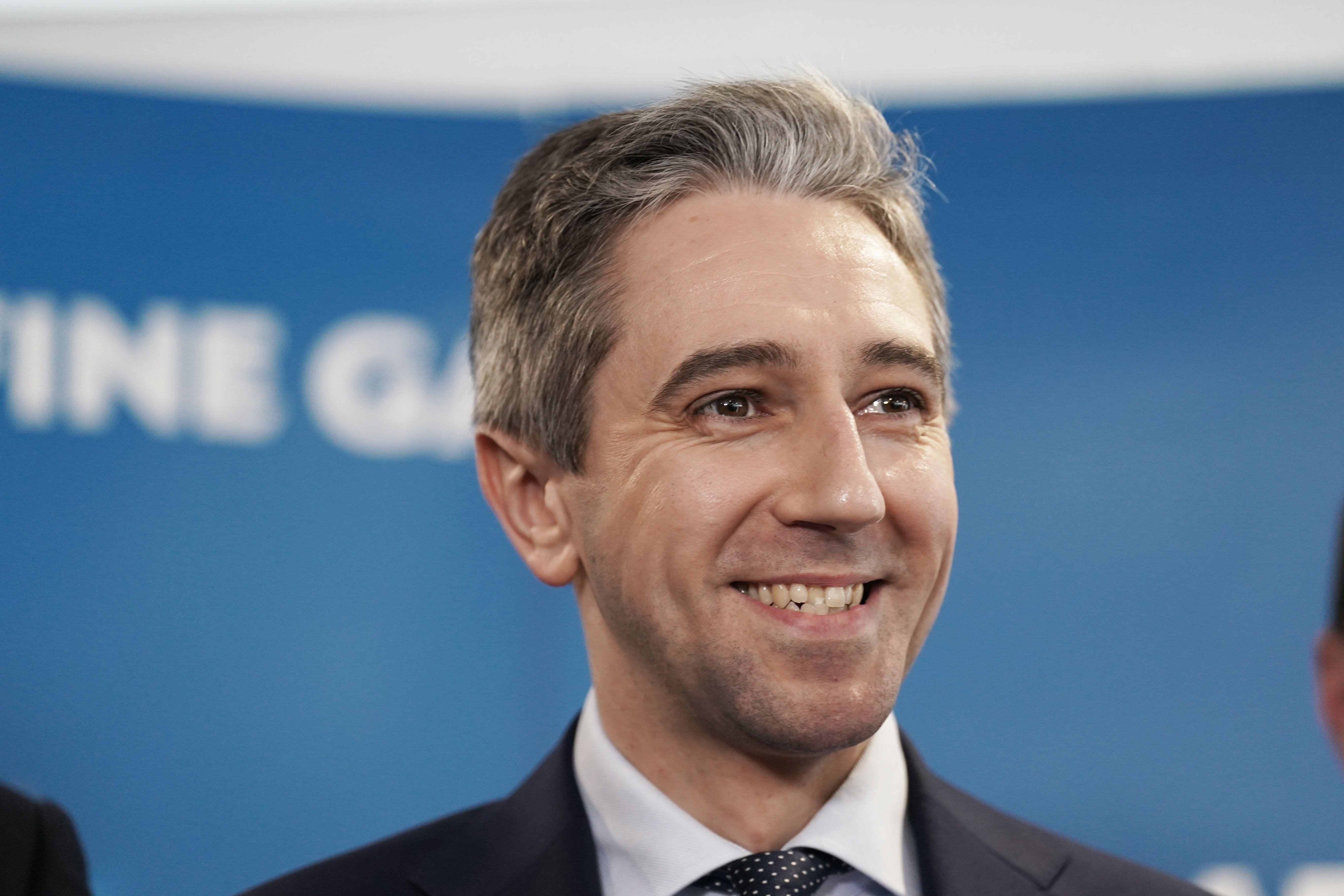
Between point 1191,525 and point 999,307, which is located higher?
point 999,307

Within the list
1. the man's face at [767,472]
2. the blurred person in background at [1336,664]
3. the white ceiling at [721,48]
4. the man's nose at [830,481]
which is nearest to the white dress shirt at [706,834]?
the man's face at [767,472]

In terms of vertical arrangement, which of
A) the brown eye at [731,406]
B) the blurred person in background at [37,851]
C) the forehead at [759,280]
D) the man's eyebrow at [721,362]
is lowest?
the blurred person in background at [37,851]

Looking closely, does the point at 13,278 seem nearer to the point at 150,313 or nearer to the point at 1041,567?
the point at 150,313

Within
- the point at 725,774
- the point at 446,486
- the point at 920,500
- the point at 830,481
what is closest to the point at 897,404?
the point at 920,500

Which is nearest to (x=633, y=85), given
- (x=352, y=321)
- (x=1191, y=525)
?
(x=352, y=321)

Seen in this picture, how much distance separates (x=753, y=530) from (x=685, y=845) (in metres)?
0.45

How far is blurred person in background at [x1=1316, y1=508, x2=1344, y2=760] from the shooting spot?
1.14 meters

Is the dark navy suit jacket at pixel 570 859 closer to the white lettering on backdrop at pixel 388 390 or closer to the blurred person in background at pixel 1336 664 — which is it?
the blurred person in background at pixel 1336 664

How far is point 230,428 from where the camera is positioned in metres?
3.04

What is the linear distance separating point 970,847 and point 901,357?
2.36ft

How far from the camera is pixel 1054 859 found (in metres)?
1.95

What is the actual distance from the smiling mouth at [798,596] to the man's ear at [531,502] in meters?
0.34

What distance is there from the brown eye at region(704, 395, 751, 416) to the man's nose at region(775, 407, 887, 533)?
92mm

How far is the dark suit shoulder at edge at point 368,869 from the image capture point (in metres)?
1.92
